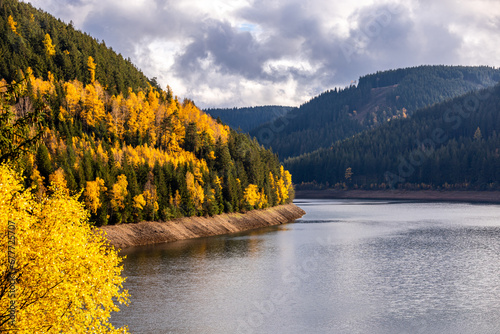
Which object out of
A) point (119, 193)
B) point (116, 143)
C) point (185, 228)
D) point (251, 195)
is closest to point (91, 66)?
point (116, 143)

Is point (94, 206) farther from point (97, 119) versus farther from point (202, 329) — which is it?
point (202, 329)

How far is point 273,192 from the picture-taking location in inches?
7008

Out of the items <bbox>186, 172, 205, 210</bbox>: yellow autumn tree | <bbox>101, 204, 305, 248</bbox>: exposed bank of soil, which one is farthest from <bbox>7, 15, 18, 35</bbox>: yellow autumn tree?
<bbox>101, 204, 305, 248</bbox>: exposed bank of soil

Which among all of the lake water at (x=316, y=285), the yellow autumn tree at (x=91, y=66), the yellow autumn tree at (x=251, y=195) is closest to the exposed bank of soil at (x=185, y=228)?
the yellow autumn tree at (x=251, y=195)

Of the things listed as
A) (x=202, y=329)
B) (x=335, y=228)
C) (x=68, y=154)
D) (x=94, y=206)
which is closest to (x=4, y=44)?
(x=68, y=154)

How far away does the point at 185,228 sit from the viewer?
124m

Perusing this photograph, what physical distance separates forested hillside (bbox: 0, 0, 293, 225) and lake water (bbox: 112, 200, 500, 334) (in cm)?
1626

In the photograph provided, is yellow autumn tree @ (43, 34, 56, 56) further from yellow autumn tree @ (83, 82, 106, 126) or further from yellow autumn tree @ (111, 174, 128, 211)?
yellow autumn tree @ (111, 174, 128, 211)

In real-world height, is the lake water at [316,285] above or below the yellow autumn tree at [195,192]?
below

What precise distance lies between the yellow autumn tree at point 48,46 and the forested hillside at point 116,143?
0.35 metres

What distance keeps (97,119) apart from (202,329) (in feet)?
383

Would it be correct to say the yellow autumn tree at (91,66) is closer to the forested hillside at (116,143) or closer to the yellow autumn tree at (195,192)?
the forested hillside at (116,143)

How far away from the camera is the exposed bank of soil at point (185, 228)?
108m

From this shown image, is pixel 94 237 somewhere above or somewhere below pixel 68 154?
below
